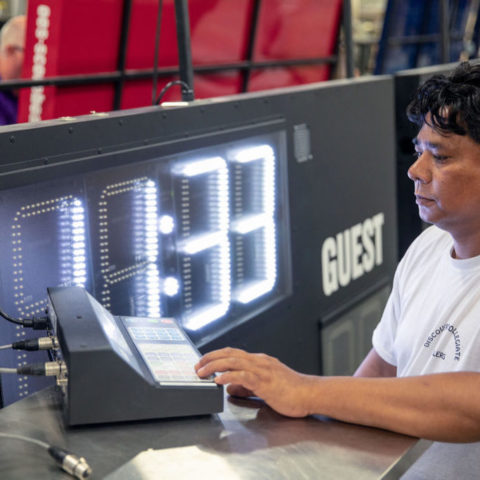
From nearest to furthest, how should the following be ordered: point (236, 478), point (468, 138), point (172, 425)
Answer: point (236, 478)
point (172, 425)
point (468, 138)

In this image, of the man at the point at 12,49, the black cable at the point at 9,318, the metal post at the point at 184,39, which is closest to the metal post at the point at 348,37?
the metal post at the point at 184,39

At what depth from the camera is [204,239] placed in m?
2.92

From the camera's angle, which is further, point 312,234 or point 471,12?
point 471,12

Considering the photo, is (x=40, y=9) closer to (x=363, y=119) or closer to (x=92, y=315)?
(x=363, y=119)

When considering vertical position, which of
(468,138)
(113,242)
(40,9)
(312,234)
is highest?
(40,9)

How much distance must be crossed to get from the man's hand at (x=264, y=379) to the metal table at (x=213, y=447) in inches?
1.3

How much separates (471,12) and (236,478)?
1251 centimetres

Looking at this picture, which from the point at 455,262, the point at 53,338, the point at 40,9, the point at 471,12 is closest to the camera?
the point at 53,338

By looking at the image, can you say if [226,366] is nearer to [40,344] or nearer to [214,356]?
[214,356]

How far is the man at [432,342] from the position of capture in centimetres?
159

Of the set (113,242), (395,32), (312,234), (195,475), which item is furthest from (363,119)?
(395,32)

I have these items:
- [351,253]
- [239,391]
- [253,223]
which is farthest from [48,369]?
[351,253]

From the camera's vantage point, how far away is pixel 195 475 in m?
1.38

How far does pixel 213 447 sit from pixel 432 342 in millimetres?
717
